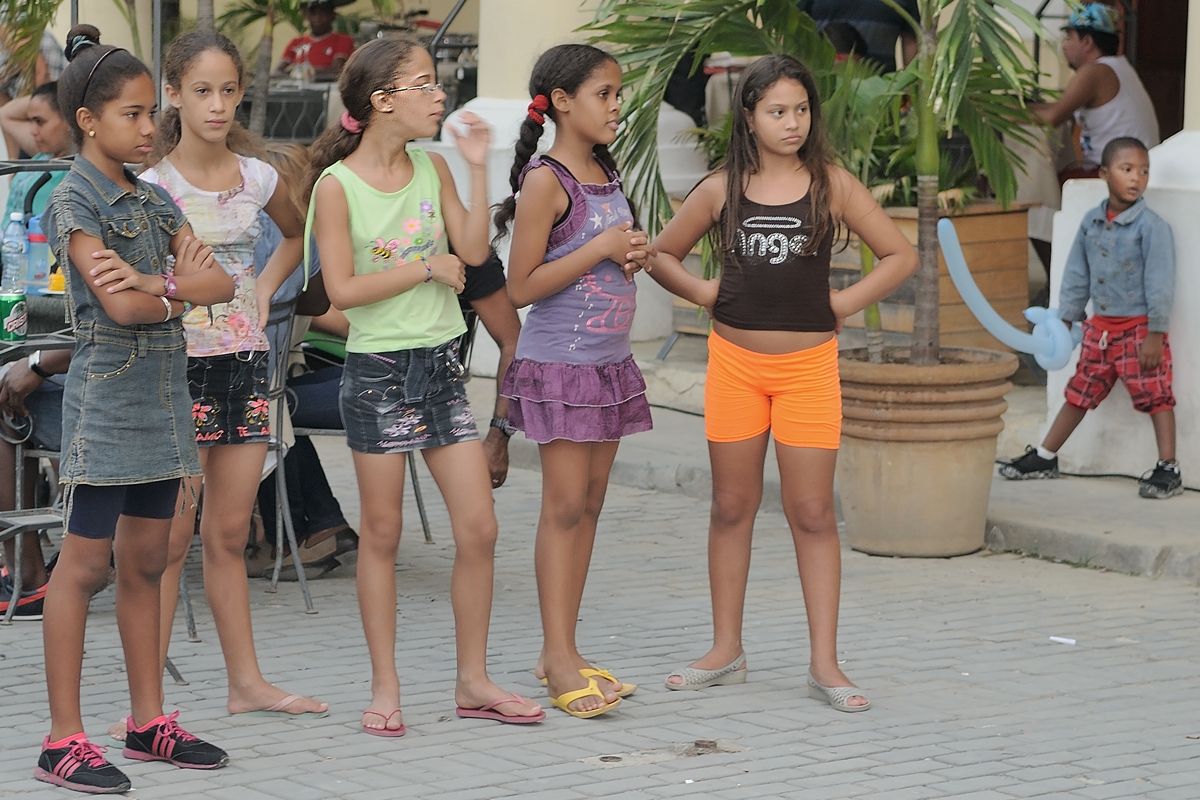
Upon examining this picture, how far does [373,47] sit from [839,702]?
218 cm

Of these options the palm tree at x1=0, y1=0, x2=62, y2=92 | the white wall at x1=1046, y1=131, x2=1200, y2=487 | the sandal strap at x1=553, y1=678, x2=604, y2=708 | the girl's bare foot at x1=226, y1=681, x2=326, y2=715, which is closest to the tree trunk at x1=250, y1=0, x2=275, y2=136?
the palm tree at x1=0, y1=0, x2=62, y2=92

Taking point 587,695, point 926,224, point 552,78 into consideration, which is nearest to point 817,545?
point 587,695

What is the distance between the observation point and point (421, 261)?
4.37 meters

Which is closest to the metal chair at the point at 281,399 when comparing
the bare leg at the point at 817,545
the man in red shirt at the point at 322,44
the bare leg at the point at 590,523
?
the bare leg at the point at 590,523

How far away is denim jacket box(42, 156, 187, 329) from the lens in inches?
157

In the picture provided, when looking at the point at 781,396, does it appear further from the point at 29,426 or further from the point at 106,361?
the point at 29,426

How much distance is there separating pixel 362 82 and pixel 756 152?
1167mm

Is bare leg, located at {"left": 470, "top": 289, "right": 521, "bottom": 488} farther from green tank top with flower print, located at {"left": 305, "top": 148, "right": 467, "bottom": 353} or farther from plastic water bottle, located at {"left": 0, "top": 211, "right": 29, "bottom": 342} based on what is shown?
plastic water bottle, located at {"left": 0, "top": 211, "right": 29, "bottom": 342}

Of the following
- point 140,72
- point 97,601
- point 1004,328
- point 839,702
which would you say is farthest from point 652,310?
point 140,72

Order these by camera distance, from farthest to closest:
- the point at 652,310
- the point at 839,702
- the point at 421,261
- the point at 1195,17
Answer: the point at 652,310 → the point at 1195,17 → the point at 839,702 → the point at 421,261

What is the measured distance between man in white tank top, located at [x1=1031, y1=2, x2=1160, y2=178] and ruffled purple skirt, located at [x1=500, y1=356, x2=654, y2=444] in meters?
5.24

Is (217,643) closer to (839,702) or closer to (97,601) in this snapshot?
(97,601)

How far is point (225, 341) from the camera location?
4551 mm

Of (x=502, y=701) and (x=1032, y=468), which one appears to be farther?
(x=1032, y=468)
